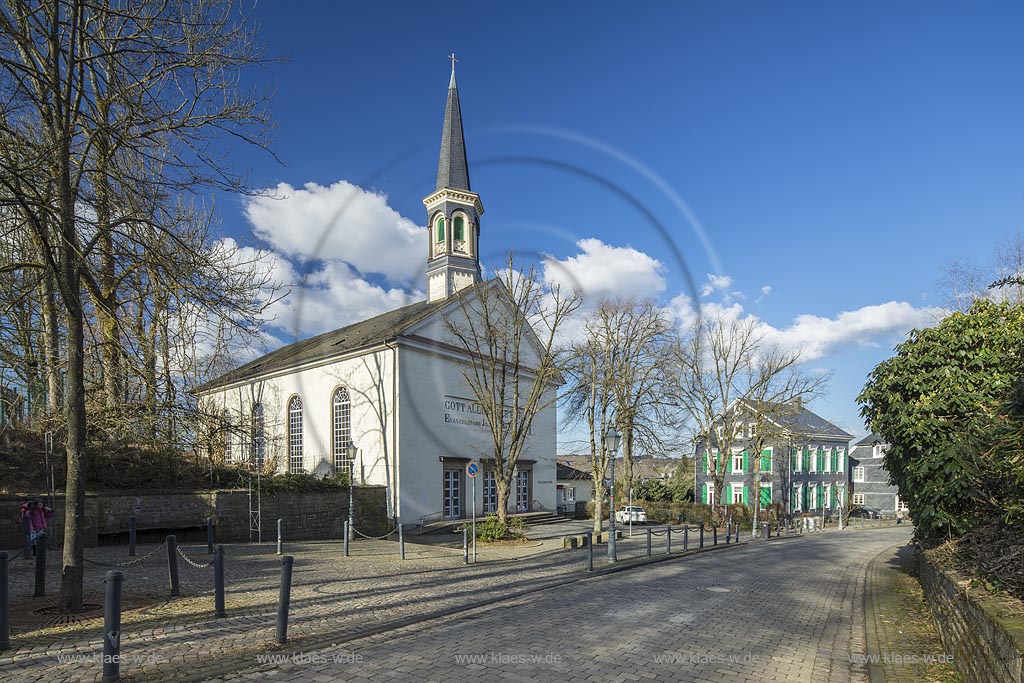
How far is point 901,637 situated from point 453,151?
30894mm

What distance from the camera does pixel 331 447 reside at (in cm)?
3033

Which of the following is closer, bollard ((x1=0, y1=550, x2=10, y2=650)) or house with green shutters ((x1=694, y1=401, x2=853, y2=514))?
bollard ((x1=0, y1=550, x2=10, y2=650))

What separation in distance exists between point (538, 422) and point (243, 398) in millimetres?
17710

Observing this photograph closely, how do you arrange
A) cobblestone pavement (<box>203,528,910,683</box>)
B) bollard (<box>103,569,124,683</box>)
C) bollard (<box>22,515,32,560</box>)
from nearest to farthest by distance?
bollard (<box>103,569,124,683</box>)
cobblestone pavement (<box>203,528,910,683</box>)
bollard (<box>22,515,32,560</box>)

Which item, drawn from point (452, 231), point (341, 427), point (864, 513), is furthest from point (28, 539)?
point (864, 513)

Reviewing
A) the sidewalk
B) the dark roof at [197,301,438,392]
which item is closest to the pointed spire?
the dark roof at [197,301,438,392]

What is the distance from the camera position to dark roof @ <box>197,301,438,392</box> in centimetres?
2931

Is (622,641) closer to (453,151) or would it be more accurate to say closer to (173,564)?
(173,564)

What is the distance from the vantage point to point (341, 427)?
99.2 ft

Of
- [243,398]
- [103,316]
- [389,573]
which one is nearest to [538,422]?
[243,398]

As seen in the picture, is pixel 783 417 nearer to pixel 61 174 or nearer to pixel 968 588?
pixel 968 588

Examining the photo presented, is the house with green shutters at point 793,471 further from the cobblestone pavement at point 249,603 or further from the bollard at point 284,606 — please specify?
the bollard at point 284,606

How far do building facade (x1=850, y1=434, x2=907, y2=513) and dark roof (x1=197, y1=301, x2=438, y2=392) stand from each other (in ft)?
172

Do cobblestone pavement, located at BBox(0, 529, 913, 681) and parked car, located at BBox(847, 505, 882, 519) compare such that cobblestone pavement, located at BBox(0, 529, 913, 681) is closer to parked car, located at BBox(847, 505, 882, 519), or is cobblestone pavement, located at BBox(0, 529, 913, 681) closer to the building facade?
parked car, located at BBox(847, 505, 882, 519)
